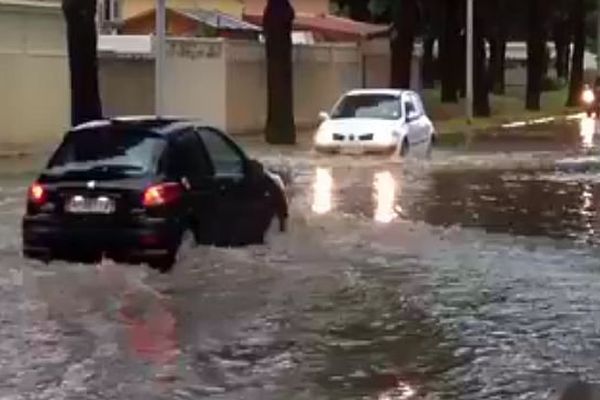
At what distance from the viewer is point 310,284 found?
15.3 metres

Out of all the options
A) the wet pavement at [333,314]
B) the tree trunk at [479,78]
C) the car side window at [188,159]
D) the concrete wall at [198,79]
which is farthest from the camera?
the tree trunk at [479,78]

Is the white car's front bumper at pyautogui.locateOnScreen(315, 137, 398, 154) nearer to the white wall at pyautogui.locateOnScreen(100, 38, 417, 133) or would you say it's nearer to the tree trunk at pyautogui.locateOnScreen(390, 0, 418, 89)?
the white wall at pyautogui.locateOnScreen(100, 38, 417, 133)

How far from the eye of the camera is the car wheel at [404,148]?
34175 mm

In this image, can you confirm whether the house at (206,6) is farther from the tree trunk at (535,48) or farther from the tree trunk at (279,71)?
the tree trunk at (279,71)

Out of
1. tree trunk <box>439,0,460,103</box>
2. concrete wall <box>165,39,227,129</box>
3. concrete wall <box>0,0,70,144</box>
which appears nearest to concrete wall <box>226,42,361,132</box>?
concrete wall <box>165,39,227,129</box>

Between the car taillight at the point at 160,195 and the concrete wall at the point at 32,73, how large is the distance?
20.0 metres

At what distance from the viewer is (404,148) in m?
34.4

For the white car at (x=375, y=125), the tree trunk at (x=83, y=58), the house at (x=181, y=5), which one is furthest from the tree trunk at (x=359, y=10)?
the tree trunk at (x=83, y=58)

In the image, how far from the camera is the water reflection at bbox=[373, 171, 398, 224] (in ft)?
73.2

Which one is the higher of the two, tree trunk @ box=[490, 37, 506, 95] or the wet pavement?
the wet pavement

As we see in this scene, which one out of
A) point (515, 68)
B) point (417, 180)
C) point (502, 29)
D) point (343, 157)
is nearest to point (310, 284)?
point (417, 180)

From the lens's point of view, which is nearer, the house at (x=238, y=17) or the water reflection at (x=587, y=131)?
the water reflection at (x=587, y=131)

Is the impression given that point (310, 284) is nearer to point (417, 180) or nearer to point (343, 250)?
point (343, 250)

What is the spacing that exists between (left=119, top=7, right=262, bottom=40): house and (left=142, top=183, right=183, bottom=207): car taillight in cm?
3839
